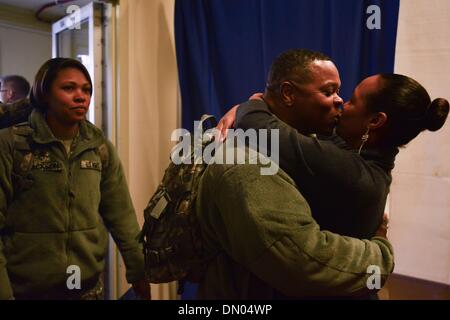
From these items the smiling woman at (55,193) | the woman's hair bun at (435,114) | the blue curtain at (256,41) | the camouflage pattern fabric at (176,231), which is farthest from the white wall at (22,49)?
the woman's hair bun at (435,114)

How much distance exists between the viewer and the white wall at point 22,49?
3.32 metres

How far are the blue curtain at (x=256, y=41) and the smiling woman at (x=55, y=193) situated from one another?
2.33 feet

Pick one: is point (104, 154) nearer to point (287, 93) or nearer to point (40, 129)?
point (40, 129)

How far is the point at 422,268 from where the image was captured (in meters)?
1.60

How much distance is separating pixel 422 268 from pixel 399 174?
414 mm

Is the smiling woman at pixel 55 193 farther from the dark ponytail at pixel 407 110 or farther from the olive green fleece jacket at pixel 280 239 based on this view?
the dark ponytail at pixel 407 110

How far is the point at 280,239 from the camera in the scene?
668 millimetres

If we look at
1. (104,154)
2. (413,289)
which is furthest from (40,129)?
(413,289)

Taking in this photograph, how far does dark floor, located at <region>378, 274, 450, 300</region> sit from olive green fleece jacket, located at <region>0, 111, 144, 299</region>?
1281mm

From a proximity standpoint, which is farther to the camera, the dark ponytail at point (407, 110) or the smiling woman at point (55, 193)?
the smiling woman at point (55, 193)

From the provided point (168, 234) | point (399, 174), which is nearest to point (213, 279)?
point (168, 234)

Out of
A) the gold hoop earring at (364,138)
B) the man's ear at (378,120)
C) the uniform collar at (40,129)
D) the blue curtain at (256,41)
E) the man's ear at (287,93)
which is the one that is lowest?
the uniform collar at (40,129)

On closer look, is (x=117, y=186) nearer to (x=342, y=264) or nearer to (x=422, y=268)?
(x=342, y=264)

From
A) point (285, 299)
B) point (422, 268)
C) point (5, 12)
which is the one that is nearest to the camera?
point (285, 299)
